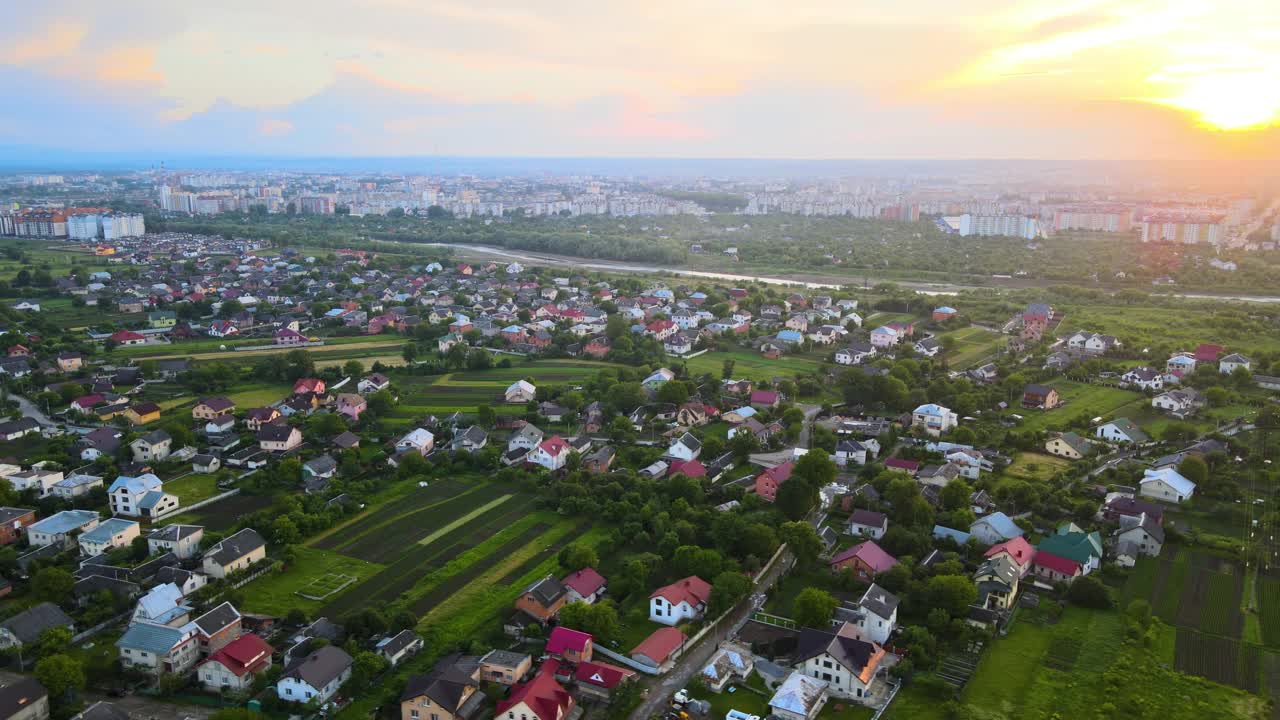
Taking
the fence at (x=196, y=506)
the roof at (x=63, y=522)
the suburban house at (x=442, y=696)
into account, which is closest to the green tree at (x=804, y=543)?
the suburban house at (x=442, y=696)

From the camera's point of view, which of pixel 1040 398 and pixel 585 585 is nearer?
pixel 585 585

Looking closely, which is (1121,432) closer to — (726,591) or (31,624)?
(726,591)

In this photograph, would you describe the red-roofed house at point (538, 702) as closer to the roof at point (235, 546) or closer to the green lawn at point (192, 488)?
the roof at point (235, 546)

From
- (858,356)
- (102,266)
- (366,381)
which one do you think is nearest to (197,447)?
(366,381)

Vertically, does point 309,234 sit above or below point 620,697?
above

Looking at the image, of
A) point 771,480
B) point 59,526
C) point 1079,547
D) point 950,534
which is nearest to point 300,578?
point 59,526

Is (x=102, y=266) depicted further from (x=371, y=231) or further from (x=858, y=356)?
(x=858, y=356)

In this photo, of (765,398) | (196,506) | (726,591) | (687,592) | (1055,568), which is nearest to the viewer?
(687,592)
